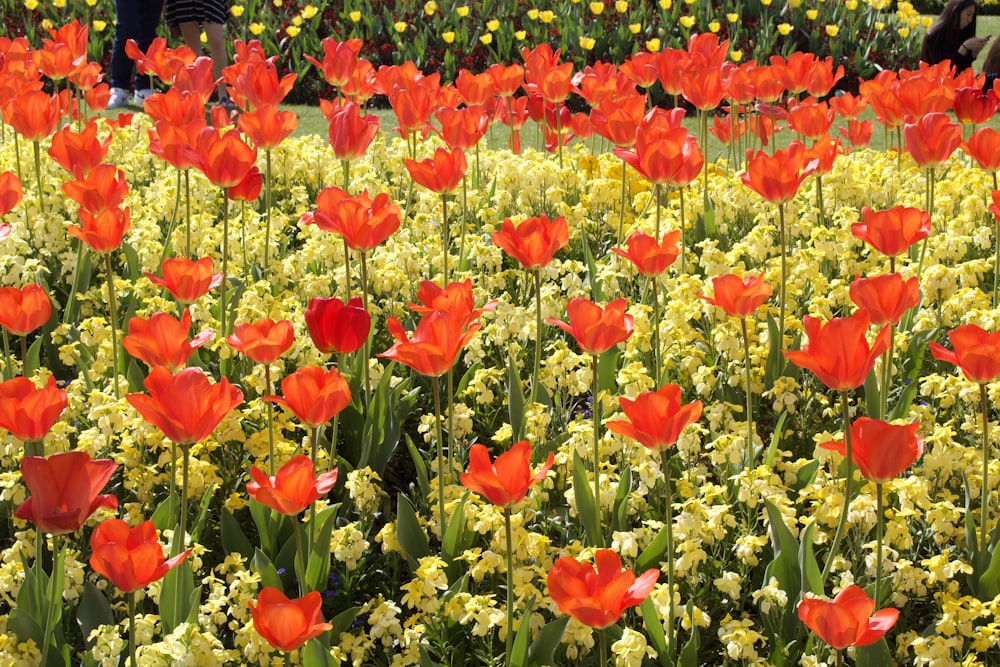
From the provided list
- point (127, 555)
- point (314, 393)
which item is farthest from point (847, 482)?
point (127, 555)

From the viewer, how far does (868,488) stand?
2.67 m

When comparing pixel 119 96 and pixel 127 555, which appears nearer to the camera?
pixel 127 555

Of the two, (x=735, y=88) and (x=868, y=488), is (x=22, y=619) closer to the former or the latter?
(x=868, y=488)

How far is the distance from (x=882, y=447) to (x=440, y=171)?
1623 mm

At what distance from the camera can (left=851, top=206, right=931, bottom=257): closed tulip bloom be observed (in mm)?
2812

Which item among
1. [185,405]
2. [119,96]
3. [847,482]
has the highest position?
[185,405]

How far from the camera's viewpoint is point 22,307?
264 centimetres

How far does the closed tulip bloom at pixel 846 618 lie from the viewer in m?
1.80

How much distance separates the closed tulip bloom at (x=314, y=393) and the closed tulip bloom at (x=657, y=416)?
50cm

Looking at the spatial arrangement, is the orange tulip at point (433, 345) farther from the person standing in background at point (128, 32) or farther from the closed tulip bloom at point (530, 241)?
the person standing in background at point (128, 32)

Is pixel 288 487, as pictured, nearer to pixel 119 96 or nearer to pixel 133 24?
pixel 133 24

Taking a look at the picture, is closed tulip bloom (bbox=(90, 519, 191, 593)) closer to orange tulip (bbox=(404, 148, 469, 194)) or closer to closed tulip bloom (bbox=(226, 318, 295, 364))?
closed tulip bloom (bbox=(226, 318, 295, 364))

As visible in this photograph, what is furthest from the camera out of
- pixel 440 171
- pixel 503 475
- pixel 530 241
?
pixel 440 171

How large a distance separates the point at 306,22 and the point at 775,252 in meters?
8.02
